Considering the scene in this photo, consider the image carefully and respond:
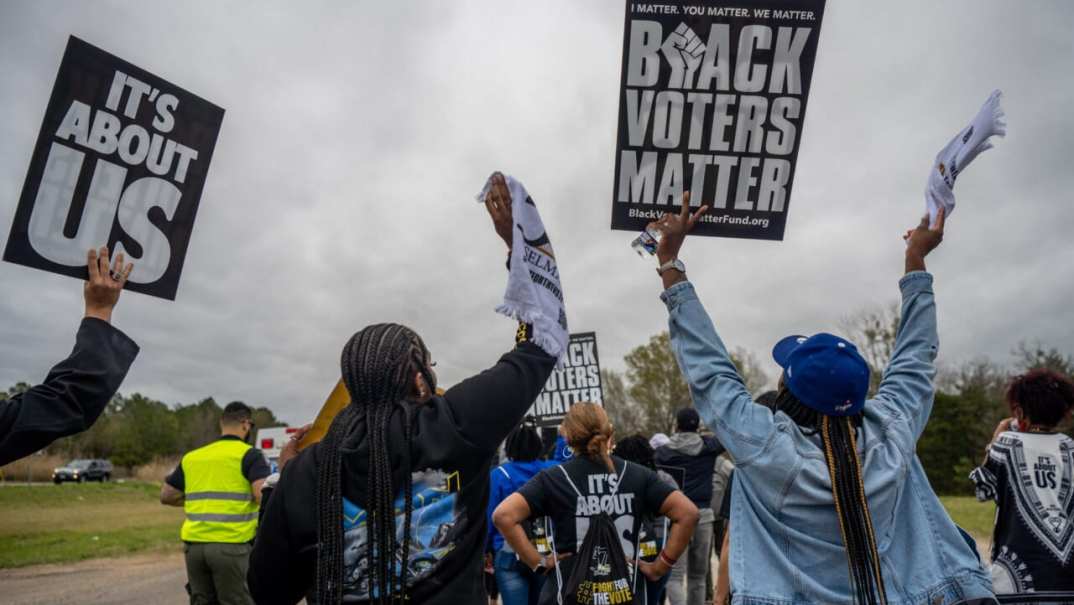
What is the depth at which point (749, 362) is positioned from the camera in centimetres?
5825

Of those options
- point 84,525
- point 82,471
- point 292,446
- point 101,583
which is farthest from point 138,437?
point 292,446

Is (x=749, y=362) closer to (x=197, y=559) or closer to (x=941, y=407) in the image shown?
(x=941, y=407)

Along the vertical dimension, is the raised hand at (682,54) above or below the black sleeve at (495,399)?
above

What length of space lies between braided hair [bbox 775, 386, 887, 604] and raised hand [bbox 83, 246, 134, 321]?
244 cm

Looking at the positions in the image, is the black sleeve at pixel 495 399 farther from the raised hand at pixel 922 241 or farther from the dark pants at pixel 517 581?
the dark pants at pixel 517 581

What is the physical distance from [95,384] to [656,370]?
5026 centimetres

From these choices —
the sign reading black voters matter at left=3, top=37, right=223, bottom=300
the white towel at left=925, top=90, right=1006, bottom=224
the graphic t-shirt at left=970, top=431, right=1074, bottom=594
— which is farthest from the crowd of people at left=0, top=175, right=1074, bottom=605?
the graphic t-shirt at left=970, top=431, right=1074, bottom=594

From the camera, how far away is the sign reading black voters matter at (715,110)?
3127 millimetres

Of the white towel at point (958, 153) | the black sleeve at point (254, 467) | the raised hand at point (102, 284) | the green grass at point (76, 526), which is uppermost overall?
the white towel at point (958, 153)

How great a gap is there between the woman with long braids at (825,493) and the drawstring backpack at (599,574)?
6.31 feet

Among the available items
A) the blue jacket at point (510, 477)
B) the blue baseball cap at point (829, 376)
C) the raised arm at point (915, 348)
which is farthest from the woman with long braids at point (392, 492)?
the blue jacket at point (510, 477)

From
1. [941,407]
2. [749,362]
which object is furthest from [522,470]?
[749,362]

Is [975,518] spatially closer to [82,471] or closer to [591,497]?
[591,497]

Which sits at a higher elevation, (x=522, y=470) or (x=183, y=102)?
(x=183, y=102)
